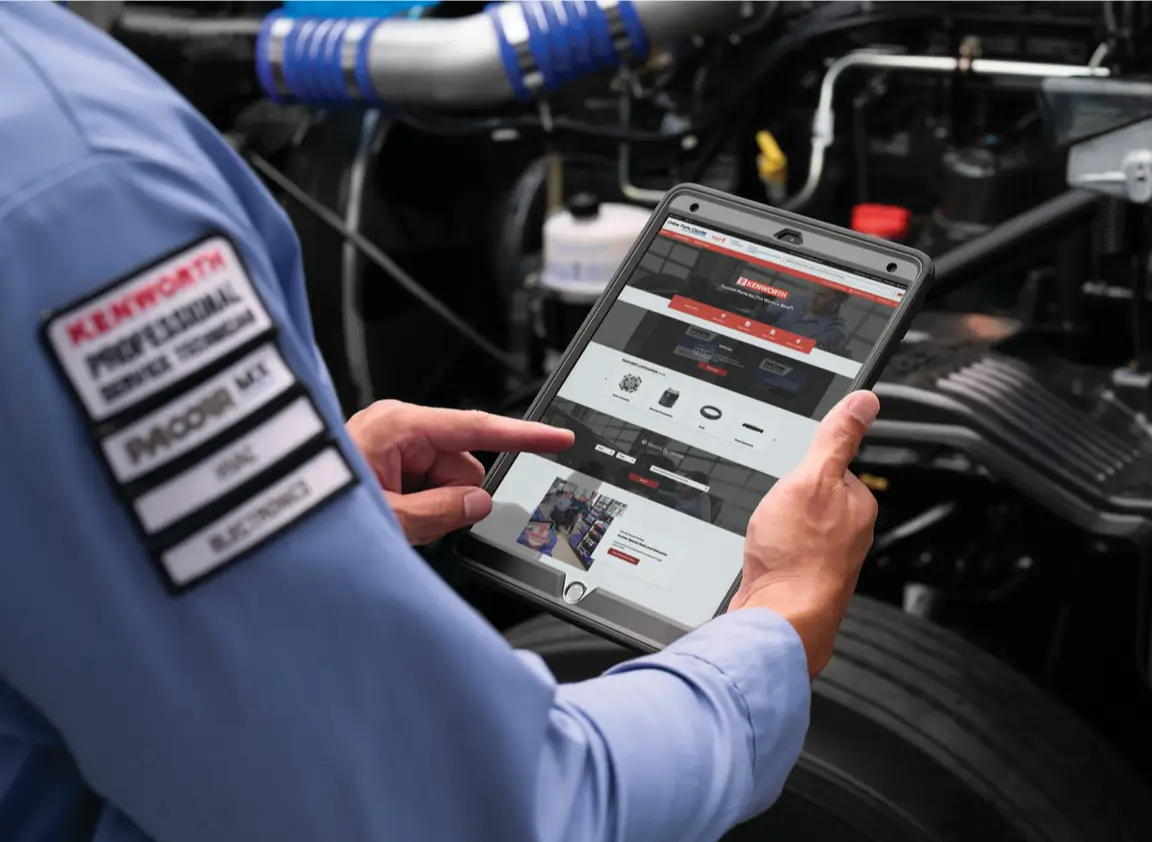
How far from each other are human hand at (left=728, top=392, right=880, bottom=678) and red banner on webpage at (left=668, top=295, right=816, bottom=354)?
14cm

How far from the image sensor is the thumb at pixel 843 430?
0.77m

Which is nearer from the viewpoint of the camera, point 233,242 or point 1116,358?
point 233,242

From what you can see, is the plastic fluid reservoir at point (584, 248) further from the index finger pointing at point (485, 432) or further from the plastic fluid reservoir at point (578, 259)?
the index finger pointing at point (485, 432)

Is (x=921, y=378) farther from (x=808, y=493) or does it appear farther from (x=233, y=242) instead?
(x=233, y=242)

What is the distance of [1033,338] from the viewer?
145cm

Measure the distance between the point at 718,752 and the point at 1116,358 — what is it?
3.32 ft

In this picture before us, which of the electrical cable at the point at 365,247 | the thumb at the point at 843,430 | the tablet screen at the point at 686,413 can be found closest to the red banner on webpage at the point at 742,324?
the tablet screen at the point at 686,413

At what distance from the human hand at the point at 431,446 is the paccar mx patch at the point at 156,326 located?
14.8 inches

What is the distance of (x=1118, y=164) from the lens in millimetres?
1178

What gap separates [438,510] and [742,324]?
10.4 inches

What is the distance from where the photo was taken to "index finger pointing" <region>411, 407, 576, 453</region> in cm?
87

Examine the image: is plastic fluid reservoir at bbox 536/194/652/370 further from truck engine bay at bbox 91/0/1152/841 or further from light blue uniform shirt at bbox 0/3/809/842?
light blue uniform shirt at bbox 0/3/809/842

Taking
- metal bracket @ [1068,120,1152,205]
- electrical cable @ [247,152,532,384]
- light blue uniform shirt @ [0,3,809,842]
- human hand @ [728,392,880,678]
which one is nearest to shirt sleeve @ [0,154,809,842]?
light blue uniform shirt @ [0,3,809,842]

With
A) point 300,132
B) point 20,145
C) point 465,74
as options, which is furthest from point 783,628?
point 300,132
